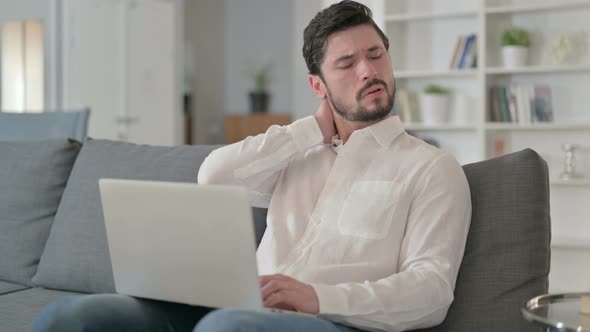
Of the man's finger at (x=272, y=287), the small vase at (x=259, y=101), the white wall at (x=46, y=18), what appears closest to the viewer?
the man's finger at (x=272, y=287)

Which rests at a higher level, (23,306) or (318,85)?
(318,85)

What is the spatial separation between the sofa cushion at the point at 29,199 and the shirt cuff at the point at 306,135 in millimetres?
951

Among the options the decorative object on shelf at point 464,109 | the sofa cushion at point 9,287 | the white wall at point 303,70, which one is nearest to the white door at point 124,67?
the white wall at point 303,70

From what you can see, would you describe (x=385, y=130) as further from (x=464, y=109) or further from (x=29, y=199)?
(x=464, y=109)

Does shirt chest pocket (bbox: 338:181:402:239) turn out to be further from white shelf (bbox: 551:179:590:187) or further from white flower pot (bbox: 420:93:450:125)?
white flower pot (bbox: 420:93:450:125)

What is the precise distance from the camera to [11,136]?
3.40 metres

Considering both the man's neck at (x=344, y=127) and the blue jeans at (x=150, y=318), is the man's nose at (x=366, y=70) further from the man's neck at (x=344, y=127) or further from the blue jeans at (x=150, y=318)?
the blue jeans at (x=150, y=318)

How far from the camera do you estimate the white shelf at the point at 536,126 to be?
4465mm

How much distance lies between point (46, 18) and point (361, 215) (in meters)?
5.63

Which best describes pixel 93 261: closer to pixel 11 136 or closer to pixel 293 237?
pixel 293 237

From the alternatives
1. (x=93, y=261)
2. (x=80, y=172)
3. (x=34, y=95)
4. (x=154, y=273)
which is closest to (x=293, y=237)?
(x=154, y=273)

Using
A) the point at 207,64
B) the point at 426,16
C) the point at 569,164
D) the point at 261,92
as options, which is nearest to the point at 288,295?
the point at 569,164

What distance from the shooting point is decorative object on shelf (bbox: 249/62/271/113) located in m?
8.98

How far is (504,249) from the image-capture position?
1.76 meters
